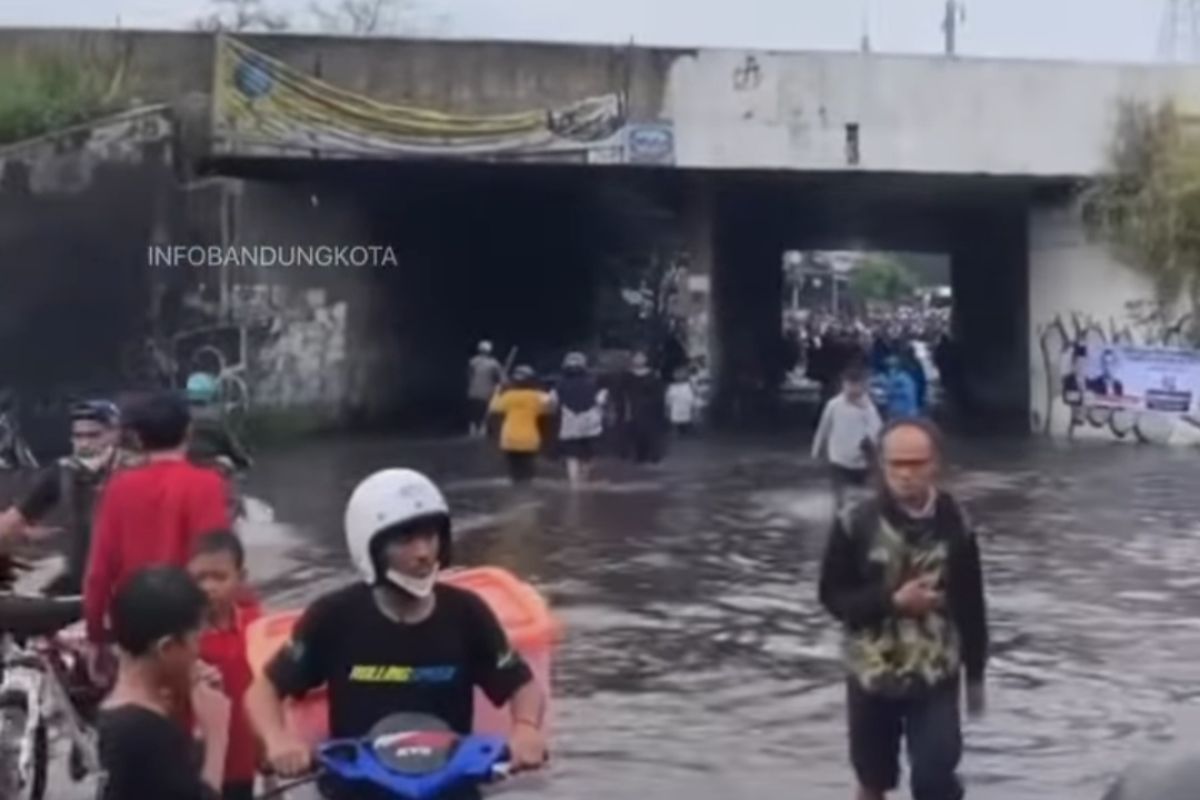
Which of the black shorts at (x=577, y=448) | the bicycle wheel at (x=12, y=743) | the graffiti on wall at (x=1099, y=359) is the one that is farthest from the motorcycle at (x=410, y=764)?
the graffiti on wall at (x=1099, y=359)

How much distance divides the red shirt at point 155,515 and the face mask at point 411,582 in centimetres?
190

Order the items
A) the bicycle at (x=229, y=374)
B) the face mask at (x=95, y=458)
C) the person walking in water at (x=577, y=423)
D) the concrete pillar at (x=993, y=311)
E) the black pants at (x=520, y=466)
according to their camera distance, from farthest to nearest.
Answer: the concrete pillar at (x=993, y=311) → the bicycle at (x=229, y=374) → the person walking in water at (x=577, y=423) → the black pants at (x=520, y=466) → the face mask at (x=95, y=458)

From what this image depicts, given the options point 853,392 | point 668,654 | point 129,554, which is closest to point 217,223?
point 853,392

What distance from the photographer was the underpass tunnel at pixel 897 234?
40094mm

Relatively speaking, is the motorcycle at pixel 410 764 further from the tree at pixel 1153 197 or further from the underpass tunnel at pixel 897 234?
the tree at pixel 1153 197

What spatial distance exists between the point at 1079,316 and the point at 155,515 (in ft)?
105

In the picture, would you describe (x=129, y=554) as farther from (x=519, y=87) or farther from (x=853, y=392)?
(x=519, y=87)

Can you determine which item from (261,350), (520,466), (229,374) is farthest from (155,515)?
(261,350)

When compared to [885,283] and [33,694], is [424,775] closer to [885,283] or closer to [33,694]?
[33,694]

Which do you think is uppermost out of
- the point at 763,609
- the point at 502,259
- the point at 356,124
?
the point at 356,124

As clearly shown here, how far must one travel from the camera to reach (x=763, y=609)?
1641 cm

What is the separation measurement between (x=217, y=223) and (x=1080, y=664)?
69.7 feet

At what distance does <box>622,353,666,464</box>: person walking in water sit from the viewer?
31.0m

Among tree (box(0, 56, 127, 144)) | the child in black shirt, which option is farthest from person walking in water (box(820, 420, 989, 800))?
tree (box(0, 56, 127, 144))
